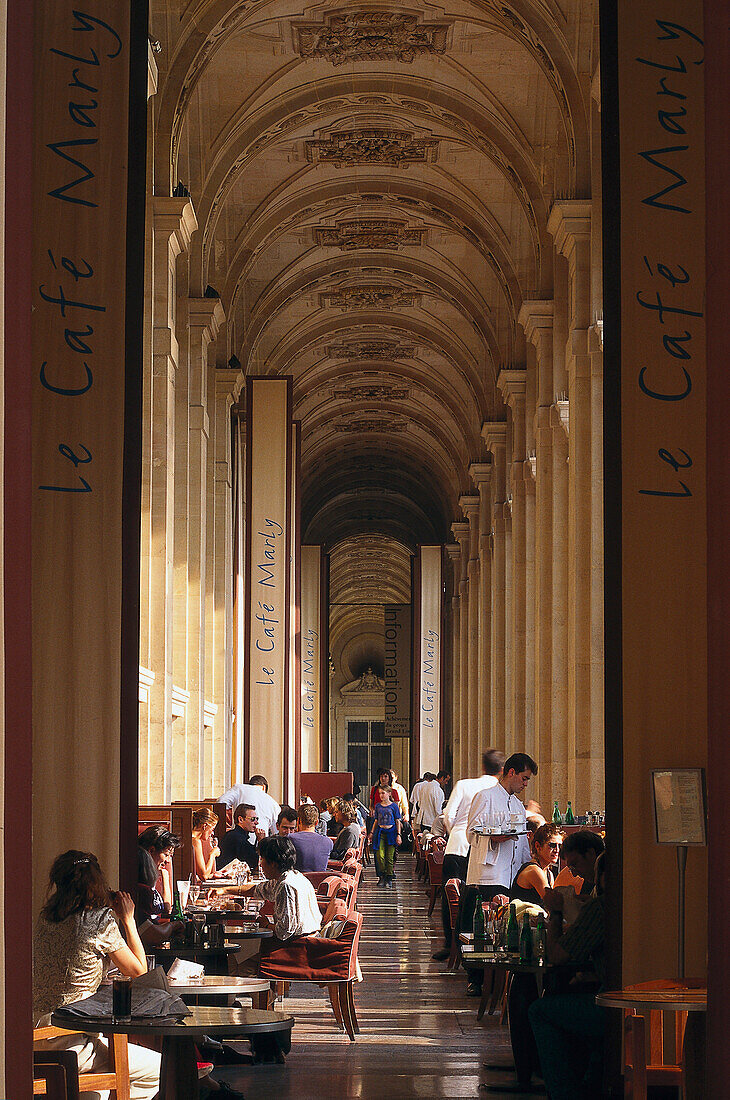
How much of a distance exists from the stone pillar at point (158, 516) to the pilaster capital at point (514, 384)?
825cm

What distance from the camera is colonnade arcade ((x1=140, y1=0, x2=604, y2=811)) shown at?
15258 mm

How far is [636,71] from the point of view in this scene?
5.61 metres

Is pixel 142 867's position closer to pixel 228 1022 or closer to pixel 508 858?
pixel 508 858

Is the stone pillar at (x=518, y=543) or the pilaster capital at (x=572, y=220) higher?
the pilaster capital at (x=572, y=220)

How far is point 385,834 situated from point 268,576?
628cm

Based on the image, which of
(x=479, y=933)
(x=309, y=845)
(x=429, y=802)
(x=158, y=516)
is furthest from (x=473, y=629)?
(x=479, y=933)

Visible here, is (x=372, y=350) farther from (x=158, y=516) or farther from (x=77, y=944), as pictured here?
(x=77, y=944)

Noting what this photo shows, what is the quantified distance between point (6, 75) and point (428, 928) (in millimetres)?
13578

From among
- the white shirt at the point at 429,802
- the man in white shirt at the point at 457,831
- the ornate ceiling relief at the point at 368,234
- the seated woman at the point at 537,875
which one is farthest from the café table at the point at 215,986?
the ornate ceiling relief at the point at 368,234

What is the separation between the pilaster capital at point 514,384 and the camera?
22.6m

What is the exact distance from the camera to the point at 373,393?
3525cm

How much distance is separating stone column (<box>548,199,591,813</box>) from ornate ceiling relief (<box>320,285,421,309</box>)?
1282cm

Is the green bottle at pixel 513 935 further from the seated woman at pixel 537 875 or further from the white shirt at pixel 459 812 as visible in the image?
the white shirt at pixel 459 812

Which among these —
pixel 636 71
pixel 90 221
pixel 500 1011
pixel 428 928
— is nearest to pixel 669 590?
pixel 636 71
